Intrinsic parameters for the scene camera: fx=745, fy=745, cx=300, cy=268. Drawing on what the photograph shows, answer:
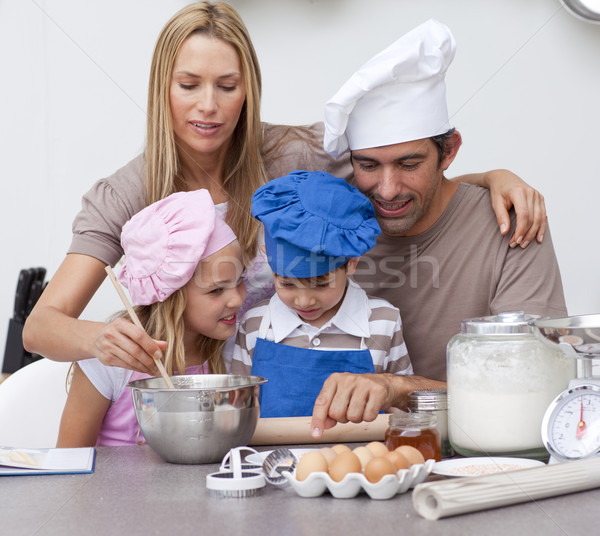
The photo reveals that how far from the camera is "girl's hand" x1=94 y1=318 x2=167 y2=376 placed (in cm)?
118

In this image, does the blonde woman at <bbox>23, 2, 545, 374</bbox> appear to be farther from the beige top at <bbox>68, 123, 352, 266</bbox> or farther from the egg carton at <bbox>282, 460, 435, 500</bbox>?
the egg carton at <bbox>282, 460, 435, 500</bbox>

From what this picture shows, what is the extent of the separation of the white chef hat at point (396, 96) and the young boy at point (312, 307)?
0.44ft

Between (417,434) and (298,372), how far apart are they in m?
0.54

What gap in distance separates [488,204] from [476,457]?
0.87 m

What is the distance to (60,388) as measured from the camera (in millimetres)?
1584

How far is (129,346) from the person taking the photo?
1202 millimetres

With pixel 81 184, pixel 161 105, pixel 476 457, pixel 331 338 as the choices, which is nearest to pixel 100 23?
pixel 81 184

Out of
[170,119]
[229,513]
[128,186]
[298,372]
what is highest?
[170,119]

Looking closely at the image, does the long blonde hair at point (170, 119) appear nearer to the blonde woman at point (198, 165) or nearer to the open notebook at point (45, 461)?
the blonde woman at point (198, 165)

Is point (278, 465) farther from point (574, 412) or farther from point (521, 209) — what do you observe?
point (521, 209)

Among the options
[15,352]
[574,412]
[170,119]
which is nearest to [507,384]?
[574,412]

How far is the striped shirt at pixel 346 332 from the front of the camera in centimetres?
157

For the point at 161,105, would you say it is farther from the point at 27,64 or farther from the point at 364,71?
the point at 27,64

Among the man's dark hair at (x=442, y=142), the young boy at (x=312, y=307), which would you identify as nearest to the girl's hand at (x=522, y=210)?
the man's dark hair at (x=442, y=142)
